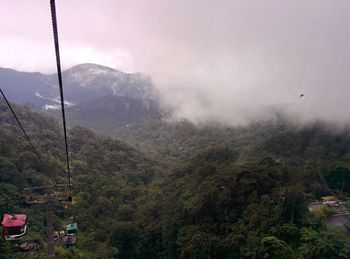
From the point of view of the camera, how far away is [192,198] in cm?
2341

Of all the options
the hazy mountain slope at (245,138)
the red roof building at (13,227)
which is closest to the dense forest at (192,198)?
the hazy mountain slope at (245,138)

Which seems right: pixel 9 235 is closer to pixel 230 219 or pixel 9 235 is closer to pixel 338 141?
pixel 230 219

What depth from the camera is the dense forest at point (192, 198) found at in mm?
17719

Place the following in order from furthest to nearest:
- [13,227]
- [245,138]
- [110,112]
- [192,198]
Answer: [110,112]
[245,138]
[192,198]
[13,227]

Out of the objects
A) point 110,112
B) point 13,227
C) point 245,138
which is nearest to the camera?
point 13,227

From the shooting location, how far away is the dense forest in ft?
58.1

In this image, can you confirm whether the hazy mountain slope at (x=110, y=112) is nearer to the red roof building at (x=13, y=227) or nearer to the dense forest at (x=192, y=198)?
the dense forest at (x=192, y=198)

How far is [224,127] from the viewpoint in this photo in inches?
2960

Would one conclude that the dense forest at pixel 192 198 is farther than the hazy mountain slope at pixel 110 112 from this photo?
No

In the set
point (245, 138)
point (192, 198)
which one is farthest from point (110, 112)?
point (192, 198)

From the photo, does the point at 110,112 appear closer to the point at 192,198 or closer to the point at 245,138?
the point at 245,138

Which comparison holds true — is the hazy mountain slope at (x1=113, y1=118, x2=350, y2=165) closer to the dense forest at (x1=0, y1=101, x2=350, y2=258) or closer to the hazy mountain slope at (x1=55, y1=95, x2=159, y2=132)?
the dense forest at (x1=0, y1=101, x2=350, y2=258)

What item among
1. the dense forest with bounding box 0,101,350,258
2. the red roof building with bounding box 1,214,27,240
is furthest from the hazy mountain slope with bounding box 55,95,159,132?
the red roof building with bounding box 1,214,27,240

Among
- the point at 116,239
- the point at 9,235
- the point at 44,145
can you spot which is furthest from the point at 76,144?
the point at 9,235
